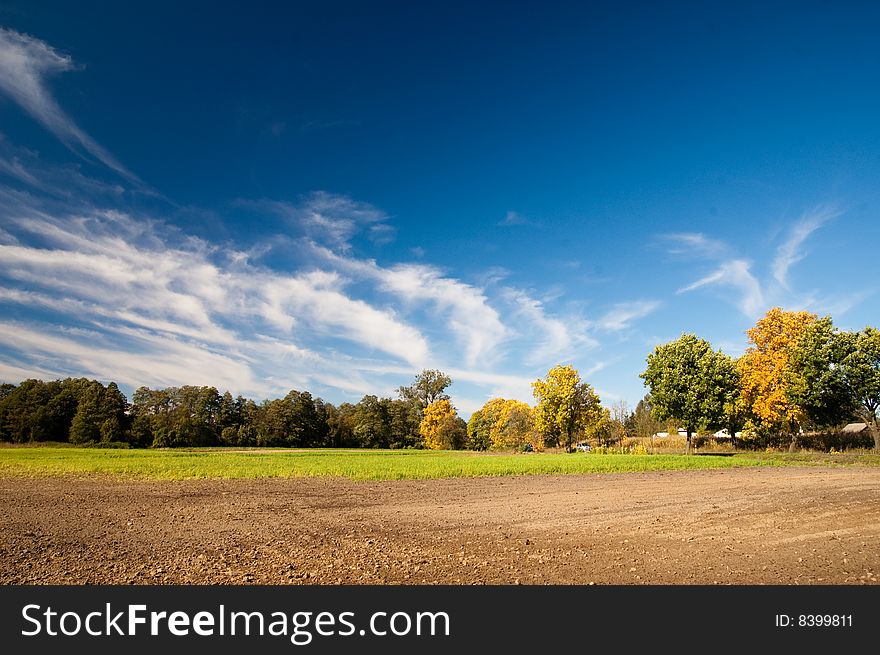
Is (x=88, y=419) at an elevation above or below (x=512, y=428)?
above

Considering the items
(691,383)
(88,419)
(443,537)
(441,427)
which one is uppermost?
(691,383)

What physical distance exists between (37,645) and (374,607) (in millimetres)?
4017

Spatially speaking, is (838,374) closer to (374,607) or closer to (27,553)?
(374,607)

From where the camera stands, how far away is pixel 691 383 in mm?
53438

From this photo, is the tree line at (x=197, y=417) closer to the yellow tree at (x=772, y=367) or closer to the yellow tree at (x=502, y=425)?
the yellow tree at (x=502, y=425)

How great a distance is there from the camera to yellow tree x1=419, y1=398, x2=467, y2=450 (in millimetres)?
98500

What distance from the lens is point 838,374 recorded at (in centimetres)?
4362

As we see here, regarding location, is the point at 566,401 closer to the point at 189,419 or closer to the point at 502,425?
the point at 502,425

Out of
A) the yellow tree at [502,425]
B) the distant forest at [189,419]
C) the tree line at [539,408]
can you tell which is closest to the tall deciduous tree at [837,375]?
the tree line at [539,408]

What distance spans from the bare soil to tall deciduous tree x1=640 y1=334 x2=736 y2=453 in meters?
35.4

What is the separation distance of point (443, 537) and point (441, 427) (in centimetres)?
8957

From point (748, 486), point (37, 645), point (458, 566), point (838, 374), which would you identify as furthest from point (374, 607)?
point (838, 374)

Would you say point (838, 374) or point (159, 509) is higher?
point (838, 374)

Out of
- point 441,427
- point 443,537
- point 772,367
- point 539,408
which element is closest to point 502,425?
point 441,427
